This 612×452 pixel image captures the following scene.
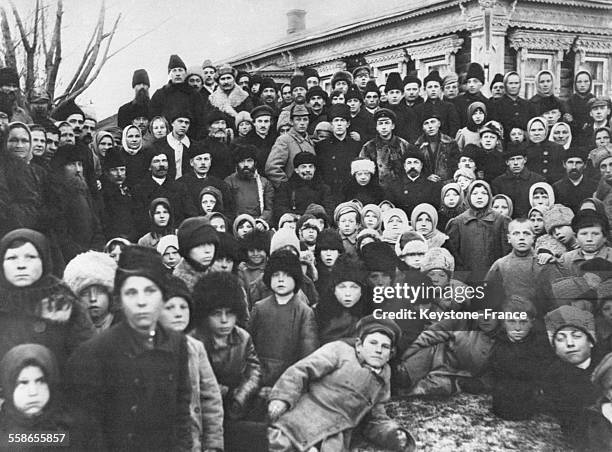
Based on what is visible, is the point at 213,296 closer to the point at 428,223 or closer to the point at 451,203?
the point at 428,223

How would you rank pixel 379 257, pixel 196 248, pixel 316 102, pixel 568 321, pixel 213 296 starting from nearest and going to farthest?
pixel 213 296
pixel 196 248
pixel 568 321
pixel 379 257
pixel 316 102

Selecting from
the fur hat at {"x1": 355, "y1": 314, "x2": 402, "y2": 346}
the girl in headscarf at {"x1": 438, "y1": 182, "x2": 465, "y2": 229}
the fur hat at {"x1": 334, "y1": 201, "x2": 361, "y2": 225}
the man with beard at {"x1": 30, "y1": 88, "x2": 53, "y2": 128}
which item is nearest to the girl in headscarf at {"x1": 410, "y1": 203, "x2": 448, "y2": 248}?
the girl in headscarf at {"x1": 438, "y1": 182, "x2": 465, "y2": 229}

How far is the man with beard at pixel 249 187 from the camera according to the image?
3207 millimetres

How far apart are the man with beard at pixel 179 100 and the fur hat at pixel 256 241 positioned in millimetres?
1021

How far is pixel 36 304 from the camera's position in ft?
7.50

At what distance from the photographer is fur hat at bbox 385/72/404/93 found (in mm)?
4109

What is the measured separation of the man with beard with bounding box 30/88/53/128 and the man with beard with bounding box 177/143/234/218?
2.24 feet

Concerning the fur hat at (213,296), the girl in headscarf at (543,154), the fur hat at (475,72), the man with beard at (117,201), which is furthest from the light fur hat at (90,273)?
the fur hat at (475,72)

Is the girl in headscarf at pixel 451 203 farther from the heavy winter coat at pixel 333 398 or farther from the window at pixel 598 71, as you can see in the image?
the window at pixel 598 71

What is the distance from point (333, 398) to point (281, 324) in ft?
1.12

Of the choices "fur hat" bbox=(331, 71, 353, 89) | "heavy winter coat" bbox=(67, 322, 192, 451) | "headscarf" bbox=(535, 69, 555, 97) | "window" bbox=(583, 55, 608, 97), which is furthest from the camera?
"fur hat" bbox=(331, 71, 353, 89)

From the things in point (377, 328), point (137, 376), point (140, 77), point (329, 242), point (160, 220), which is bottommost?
point (137, 376)

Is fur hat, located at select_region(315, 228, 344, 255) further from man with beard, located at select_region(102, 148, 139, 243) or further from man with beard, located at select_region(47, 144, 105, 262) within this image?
man with beard, located at select_region(47, 144, 105, 262)

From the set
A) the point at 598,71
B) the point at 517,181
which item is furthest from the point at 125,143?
the point at 598,71
